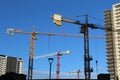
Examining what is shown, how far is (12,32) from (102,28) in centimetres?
6595

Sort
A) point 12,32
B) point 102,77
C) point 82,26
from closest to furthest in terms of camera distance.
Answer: point 102,77
point 82,26
point 12,32

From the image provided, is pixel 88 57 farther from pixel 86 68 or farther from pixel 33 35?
pixel 33 35

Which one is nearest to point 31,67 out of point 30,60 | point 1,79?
point 30,60

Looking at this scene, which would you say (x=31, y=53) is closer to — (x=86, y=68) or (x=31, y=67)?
(x=31, y=67)

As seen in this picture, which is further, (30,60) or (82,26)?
(30,60)

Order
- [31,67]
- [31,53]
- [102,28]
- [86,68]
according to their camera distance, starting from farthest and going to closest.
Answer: [31,53] → [31,67] → [102,28] → [86,68]

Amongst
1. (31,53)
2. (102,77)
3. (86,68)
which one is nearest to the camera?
(102,77)

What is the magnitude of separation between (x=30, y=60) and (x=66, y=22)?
44.6 metres

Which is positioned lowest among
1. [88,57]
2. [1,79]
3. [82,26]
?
[1,79]

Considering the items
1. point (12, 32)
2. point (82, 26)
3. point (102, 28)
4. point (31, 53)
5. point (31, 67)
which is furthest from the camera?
point (12, 32)

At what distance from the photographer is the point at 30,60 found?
14638 cm

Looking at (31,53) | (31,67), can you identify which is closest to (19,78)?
(31,67)

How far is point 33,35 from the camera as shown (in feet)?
534

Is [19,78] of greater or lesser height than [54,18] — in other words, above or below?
below
